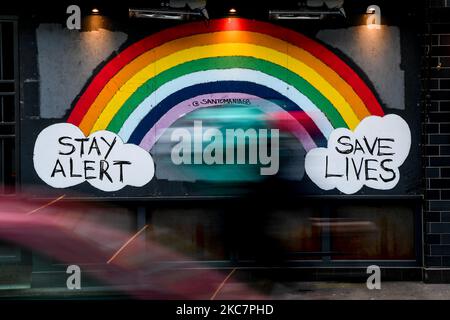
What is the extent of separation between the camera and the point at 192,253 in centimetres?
973

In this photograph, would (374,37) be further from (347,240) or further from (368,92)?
(347,240)

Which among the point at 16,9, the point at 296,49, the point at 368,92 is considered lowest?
the point at 368,92

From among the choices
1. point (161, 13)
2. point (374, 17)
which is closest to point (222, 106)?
point (161, 13)

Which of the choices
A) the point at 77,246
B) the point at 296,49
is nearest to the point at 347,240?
the point at 296,49

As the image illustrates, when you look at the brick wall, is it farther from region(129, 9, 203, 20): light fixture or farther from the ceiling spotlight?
region(129, 9, 203, 20): light fixture

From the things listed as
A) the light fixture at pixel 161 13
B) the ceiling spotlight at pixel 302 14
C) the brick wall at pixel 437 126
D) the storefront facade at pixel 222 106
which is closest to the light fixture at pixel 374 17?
the storefront facade at pixel 222 106

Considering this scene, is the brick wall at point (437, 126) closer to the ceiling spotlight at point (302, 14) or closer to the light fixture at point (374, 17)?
the light fixture at point (374, 17)

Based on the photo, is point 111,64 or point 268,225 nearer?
point 268,225

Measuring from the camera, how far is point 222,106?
962 cm

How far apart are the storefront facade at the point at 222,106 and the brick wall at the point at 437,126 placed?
7.5 inches

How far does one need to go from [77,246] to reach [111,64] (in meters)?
5.57

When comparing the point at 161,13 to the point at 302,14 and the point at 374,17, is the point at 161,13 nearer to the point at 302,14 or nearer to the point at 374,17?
Answer: the point at 302,14

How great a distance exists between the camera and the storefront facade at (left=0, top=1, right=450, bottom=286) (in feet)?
31.7

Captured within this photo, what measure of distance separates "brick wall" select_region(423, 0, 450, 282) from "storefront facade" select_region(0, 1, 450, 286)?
0.19 m
